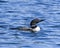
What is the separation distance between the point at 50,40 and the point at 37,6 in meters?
7.06

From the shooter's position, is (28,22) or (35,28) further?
(28,22)

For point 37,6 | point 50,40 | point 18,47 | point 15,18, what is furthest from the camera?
point 37,6

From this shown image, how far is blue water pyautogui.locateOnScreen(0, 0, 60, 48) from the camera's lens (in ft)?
48.2

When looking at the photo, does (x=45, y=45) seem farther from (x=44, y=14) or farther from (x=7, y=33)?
(x=44, y=14)

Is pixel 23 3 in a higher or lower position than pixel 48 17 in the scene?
higher

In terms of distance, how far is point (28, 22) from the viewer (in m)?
18.2

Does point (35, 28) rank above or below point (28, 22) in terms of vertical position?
below

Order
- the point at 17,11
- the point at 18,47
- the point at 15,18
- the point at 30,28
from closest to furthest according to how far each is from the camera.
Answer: the point at 18,47
the point at 30,28
the point at 15,18
the point at 17,11

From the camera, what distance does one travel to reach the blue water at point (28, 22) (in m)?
14.7

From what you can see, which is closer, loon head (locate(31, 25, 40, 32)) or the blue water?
the blue water

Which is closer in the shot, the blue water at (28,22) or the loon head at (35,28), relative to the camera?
the blue water at (28,22)

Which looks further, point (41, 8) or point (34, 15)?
point (41, 8)

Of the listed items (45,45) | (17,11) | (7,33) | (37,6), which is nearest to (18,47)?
(45,45)

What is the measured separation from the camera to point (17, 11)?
20469mm
